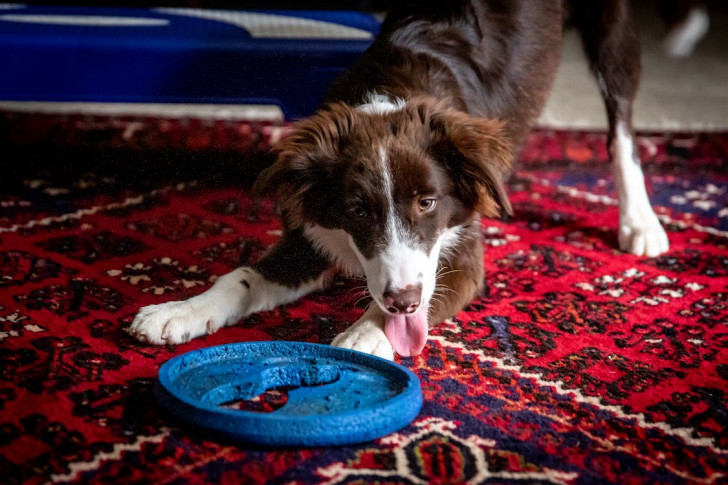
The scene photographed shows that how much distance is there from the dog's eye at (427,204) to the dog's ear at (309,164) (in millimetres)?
249

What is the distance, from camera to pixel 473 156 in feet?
7.29

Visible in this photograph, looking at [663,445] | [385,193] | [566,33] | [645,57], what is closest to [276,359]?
[385,193]

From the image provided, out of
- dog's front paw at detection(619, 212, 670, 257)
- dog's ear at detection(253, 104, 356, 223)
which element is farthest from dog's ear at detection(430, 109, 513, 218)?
dog's front paw at detection(619, 212, 670, 257)

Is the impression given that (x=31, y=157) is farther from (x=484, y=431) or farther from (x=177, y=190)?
(x=484, y=431)

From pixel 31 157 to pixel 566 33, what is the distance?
2501mm

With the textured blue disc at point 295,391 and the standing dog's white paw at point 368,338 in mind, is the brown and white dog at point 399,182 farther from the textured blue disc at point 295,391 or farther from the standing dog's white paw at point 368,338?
the textured blue disc at point 295,391

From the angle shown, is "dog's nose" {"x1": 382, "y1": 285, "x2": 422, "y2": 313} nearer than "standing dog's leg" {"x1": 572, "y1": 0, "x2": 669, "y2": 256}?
Yes

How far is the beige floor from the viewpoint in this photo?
511 cm

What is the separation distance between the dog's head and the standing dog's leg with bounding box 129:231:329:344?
0.19 meters

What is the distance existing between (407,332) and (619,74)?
1885mm

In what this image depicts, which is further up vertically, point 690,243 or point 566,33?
point 566,33

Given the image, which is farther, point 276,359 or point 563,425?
point 276,359

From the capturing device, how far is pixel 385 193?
2.13 metres

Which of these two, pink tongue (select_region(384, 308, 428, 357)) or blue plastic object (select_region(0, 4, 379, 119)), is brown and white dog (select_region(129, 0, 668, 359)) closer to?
pink tongue (select_region(384, 308, 428, 357))
